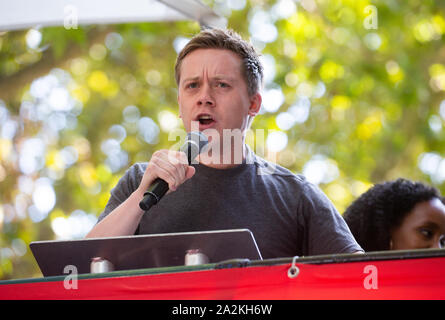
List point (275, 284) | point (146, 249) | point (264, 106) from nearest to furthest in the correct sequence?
point (275, 284)
point (146, 249)
point (264, 106)

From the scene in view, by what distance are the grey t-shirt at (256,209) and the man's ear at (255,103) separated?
0.23m

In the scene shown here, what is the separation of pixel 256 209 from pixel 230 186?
14 centimetres

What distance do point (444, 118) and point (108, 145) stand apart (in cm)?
383

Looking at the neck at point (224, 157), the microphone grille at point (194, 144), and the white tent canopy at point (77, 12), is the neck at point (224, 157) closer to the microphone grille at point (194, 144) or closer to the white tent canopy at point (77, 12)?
the microphone grille at point (194, 144)

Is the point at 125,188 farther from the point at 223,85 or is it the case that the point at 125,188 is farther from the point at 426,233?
the point at 426,233

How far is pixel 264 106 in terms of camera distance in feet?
21.0

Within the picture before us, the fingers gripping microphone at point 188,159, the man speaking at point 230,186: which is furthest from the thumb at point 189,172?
the man speaking at point 230,186

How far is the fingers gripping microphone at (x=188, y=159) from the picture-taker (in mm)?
1891

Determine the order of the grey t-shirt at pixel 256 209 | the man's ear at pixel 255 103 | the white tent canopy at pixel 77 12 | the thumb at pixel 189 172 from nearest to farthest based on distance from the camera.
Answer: the thumb at pixel 189 172 < the grey t-shirt at pixel 256 209 < the man's ear at pixel 255 103 < the white tent canopy at pixel 77 12

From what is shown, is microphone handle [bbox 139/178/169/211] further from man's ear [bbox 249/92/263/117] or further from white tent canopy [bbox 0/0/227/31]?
white tent canopy [bbox 0/0/227/31]

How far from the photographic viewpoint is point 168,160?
6.53 feet

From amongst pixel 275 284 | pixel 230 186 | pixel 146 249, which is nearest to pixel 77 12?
pixel 230 186
